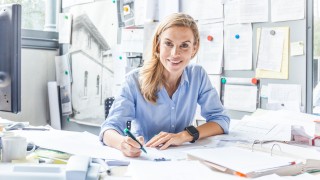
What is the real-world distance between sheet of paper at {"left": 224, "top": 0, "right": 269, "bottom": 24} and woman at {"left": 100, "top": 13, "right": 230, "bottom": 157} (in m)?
0.42

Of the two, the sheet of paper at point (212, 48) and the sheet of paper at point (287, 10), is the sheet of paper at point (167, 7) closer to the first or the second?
the sheet of paper at point (212, 48)

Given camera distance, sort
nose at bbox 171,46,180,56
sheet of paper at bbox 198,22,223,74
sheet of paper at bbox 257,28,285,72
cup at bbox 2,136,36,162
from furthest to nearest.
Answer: sheet of paper at bbox 198,22,223,74 < sheet of paper at bbox 257,28,285,72 < nose at bbox 171,46,180,56 < cup at bbox 2,136,36,162

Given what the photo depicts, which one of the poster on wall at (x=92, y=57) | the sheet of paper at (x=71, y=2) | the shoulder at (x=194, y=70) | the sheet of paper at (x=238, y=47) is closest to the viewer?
the shoulder at (x=194, y=70)

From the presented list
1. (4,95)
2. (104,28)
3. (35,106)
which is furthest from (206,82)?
(35,106)

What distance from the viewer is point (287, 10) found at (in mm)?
1668

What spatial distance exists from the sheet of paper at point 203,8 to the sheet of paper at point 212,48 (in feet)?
0.17

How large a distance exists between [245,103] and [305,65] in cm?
35

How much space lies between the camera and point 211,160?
911 mm

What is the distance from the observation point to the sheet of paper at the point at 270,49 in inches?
66.8

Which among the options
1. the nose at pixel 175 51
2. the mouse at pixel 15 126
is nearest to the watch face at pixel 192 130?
the nose at pixel 175 51

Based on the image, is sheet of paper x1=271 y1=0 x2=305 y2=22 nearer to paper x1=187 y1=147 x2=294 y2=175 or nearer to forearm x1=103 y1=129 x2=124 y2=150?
paper x1=187 y1=147 x2=294 y2=175

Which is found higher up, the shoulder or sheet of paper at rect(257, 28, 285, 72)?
sheet of paper at rect(257, 28, 285, 72)

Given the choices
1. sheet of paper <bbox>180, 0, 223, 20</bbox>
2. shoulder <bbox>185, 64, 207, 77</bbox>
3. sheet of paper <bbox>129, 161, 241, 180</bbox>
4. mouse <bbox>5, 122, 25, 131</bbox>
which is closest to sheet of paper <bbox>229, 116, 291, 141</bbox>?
shoulder <bbox>185, 64, 207, 77</bbox>

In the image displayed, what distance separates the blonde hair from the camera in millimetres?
1439
